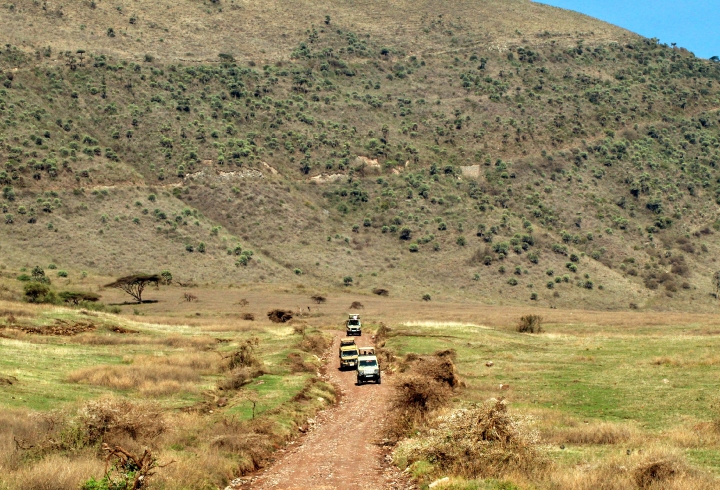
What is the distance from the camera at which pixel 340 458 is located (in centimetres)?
2216

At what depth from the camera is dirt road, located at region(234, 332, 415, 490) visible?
1903 centimetres

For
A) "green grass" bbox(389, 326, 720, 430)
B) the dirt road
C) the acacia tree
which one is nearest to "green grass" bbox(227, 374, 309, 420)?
the dirt road

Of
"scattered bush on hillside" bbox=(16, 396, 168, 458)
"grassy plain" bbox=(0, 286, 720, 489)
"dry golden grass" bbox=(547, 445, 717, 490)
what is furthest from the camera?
"grassy plain" bbox=(0, 286, 720, 489)

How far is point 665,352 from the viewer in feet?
133

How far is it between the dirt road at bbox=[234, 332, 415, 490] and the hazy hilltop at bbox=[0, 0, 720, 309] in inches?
2323

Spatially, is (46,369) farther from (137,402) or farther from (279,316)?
(279,316)

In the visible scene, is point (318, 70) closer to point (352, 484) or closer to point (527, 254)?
point (527, 254)

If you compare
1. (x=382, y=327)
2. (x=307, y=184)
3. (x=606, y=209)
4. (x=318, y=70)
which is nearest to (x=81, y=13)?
(x=318, y=70)

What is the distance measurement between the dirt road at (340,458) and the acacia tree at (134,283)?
195 ft

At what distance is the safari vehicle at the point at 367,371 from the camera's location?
1524 inches

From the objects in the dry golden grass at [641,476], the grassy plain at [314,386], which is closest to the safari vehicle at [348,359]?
the grassy plain at [314,386]

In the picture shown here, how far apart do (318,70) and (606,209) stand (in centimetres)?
7747

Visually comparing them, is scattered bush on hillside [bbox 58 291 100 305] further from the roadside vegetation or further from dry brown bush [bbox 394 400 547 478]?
dry brown bush [bbox 394 400 547 478]

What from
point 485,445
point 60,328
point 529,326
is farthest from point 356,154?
point 485,445
